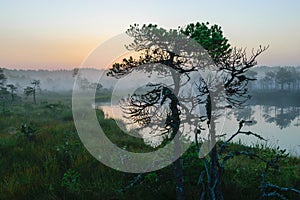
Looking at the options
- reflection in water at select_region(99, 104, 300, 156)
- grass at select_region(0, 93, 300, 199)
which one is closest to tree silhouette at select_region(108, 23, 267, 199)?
reflection in water at select_region(99, 104, 300, 156)

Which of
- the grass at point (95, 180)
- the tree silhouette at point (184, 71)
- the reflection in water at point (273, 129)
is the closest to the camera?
the tree silhouette at point (184, 71)

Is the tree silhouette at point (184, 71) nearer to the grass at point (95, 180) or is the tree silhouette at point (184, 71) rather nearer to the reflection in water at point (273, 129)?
the reflection in water at point (273, 129)

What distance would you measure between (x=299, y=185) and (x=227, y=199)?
2.41m

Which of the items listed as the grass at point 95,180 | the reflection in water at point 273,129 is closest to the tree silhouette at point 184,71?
the reflection in water at point 273,129

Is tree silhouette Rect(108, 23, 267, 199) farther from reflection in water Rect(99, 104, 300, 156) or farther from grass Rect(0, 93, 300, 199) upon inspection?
grass Rect(0, 93, 300, 199)

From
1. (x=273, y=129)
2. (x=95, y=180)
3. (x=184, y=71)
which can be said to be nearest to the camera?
(x=184, y=71)

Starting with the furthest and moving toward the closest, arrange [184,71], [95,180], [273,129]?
1. [273,129]
2. [95,180]
3. [184,71]

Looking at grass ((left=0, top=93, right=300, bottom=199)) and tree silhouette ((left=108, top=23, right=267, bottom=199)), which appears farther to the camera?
grass ((left=0, top=93, right=300, bottom=199))

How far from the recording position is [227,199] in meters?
5.12

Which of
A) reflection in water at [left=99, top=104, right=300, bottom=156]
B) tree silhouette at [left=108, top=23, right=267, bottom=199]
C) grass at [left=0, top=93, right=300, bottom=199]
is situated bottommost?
reflection in water at [left=99, top=104, right=300, bottom=156]

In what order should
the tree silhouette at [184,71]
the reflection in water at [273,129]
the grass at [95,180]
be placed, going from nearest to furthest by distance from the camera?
the tree silhouette at [184,71] → the grass at [95,180] → the reflection in water at [273,129]

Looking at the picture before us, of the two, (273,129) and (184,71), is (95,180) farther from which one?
(273,129)

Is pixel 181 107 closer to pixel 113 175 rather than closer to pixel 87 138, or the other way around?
pixel 113 175

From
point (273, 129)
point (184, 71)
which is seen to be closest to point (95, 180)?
point (184, 71)
